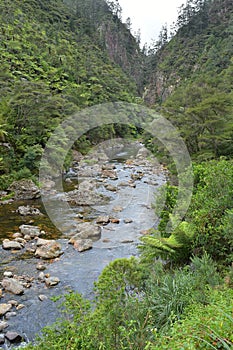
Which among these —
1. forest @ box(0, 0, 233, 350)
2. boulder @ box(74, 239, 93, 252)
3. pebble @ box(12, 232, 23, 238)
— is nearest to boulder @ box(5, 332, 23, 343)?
forest @ box(0, 0, 233, 350)

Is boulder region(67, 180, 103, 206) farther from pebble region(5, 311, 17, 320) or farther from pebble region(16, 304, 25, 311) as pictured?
pebble region(5, 311, 17, 320)

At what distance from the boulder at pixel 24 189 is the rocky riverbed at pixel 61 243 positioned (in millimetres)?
78

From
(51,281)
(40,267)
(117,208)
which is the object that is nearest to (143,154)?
(117,208)

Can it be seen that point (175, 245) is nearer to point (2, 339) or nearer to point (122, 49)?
point (2, 339)

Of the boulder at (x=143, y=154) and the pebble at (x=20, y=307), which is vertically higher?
the boulder at (x=143, y=154)

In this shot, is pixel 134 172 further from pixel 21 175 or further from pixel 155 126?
pixel 21 175

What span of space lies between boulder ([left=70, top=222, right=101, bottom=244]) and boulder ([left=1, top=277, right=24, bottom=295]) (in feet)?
9.11

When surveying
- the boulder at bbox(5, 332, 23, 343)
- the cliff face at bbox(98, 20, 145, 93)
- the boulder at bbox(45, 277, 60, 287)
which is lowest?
the boulder at bbox(5, 332, 23, 343)

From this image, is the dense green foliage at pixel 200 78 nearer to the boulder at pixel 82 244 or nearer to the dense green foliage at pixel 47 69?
the boulder at pixel 82 244

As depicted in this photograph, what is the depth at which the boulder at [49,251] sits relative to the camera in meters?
8.37

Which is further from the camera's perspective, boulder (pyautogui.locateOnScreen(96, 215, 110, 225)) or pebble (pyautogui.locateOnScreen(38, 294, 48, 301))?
boulder (pyautogui.locateOnScreen(96, 215, 110, 225))

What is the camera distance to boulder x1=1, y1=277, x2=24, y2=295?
661 centimetres

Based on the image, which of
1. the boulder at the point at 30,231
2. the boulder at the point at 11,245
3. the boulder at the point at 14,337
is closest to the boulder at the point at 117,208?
the boulder at the point at 30,231

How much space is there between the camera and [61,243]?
9.35 meters
